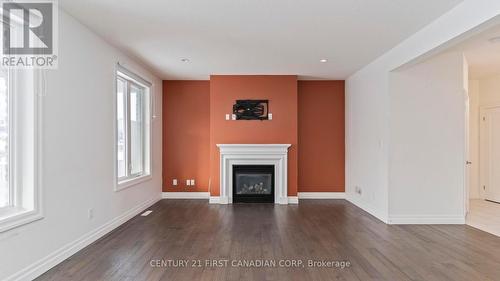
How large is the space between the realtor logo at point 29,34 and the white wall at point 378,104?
406cm

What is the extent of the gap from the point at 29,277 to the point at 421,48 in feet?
15.8

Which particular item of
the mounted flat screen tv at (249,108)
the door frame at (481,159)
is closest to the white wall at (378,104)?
the mounted flat screen tv at (249,108)

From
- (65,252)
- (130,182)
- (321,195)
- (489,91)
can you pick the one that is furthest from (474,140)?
(65,252)

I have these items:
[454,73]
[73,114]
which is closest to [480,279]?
[454,73]

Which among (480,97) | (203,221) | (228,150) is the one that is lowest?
(203,221)

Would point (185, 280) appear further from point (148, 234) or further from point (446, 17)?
point (446, 17)

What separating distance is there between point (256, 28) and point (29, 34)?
7.69 ft

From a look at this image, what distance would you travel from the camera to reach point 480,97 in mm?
6477

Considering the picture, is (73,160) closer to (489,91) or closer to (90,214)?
(90,214)

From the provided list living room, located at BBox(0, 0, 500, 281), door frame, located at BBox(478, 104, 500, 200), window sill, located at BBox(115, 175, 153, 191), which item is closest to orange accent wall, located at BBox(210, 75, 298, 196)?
living room, located at BBox(0, 0, 500, 281)

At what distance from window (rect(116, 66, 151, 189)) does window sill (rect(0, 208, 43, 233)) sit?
5.62ft

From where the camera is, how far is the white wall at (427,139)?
4590mm

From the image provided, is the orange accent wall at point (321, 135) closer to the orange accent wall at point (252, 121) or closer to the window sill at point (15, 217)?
the orange accent wall at point (252, 121)

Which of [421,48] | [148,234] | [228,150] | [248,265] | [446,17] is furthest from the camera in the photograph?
[228,150]
